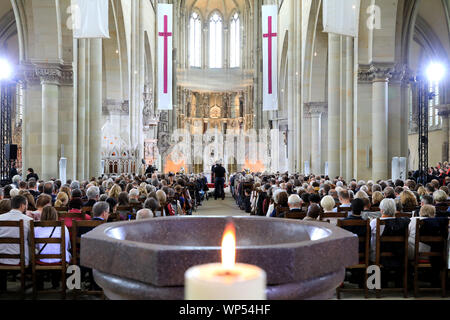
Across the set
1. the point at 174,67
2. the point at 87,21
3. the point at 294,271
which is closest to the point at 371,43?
the point at 87,21

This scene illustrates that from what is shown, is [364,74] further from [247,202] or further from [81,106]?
[81,106]

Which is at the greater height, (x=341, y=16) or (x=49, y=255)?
(x=341, y=16)

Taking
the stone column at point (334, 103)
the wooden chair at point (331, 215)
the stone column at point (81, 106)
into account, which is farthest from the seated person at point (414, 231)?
the stone column at point (81, 106)

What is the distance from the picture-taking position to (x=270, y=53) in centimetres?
2820

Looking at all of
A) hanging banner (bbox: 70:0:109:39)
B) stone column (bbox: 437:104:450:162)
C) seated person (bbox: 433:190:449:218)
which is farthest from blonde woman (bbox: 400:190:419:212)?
stone column (bbox: 437:104:450:162)

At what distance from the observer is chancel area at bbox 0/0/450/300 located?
2039 mm

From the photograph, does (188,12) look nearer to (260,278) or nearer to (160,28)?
(160,28)

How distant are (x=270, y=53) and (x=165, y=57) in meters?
6.13

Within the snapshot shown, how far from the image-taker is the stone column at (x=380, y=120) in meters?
15.5

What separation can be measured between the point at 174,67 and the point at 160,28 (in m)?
15.2

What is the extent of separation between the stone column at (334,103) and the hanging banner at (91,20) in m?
8.70

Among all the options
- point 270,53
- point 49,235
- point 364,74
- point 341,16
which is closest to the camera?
point 49,235

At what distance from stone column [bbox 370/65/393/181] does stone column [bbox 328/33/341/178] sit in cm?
292

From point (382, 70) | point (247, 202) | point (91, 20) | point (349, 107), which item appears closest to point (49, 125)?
point (91, 20)
